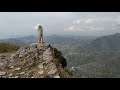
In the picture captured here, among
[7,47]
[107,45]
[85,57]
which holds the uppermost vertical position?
[7,47]

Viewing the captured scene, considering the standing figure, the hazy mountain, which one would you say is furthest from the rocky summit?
the hazy mountain

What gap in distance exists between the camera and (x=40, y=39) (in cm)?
772

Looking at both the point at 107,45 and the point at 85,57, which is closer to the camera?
the point at 85,57

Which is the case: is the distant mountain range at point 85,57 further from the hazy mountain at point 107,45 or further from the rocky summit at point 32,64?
the hazy mountain at point 107,45

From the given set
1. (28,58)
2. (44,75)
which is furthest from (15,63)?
(44,75)


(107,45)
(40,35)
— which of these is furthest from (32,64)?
(107,45)

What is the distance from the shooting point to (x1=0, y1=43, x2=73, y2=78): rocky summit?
713 cm

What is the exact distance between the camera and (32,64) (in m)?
7.64

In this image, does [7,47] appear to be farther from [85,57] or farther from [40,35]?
[85,57]

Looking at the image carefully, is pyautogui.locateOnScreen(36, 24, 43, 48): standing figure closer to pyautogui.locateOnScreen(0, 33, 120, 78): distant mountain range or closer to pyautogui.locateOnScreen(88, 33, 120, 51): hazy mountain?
pyautogui.locateOnScreen(0, 33, 120, 78): distant mountain range
